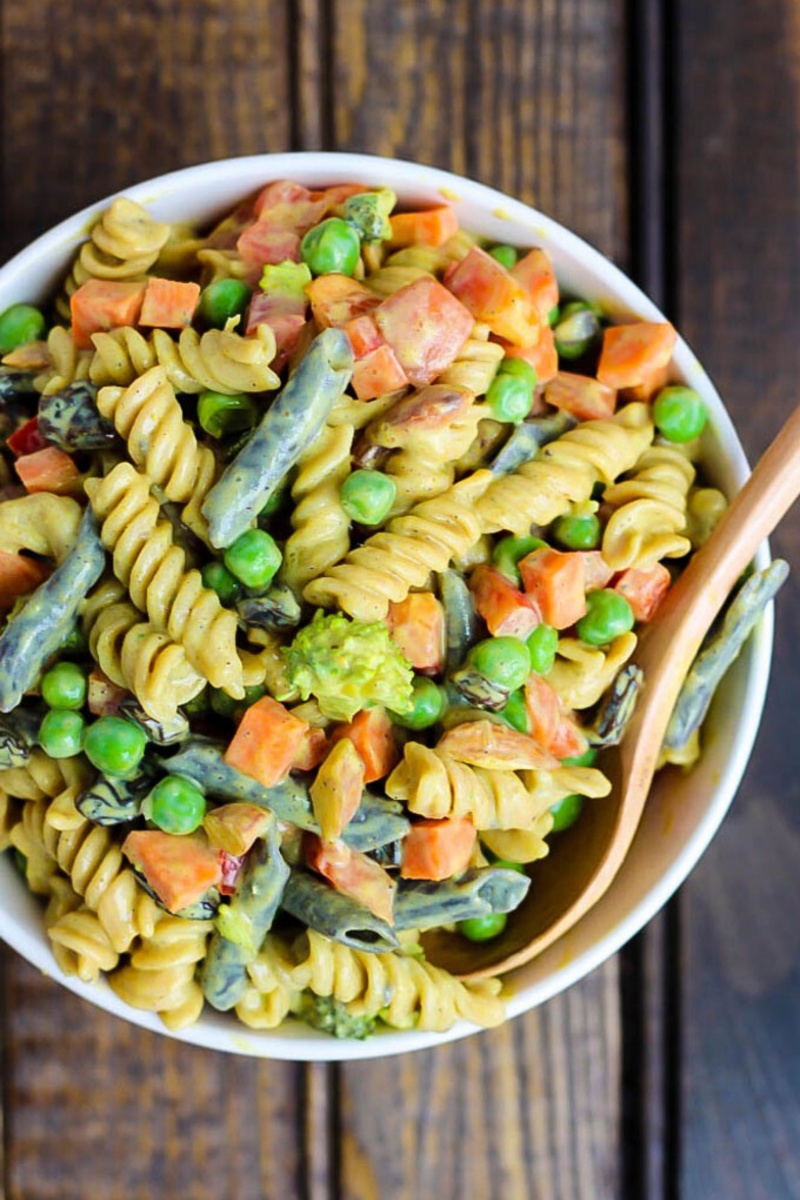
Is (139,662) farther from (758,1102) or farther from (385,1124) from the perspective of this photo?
(758,1102)

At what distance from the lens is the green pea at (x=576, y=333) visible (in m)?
2.06

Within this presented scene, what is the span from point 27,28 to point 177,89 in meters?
0.30

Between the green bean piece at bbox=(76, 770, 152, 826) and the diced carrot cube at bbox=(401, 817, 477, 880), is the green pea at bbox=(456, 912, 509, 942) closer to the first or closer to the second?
the diced carrot cube at bbox=(401, 817, 477, 880)

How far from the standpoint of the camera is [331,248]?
6.08ft

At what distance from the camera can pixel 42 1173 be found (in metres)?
2.44

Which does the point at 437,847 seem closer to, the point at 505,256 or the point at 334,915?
the point at 334,915

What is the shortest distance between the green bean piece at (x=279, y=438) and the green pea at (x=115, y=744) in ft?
0.96

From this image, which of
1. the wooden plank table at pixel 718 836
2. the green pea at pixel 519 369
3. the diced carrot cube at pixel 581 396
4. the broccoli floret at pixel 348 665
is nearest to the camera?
the broccoli floret at pixel 348 665

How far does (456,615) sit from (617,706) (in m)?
0.30

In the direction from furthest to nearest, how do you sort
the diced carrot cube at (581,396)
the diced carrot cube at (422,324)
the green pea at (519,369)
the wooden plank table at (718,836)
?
the wooden plank table at (718,836) < the diced carrot cube at (581,396) < the green pea at (519,369) < the diced carrot cube at (422,324)

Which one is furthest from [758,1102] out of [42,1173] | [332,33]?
[332,33]

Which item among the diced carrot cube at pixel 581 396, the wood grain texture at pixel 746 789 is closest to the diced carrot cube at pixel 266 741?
the diced carrot cube at pixel 581 396

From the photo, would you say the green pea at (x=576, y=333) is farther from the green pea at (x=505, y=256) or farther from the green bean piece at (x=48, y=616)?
the green bean piece at (x=48, y=616)

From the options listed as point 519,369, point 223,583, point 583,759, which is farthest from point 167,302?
point 583,759
